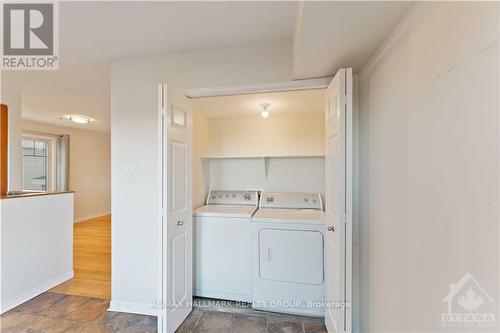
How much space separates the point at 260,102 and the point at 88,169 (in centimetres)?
530

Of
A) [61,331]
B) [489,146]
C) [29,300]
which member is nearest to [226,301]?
[61,331]

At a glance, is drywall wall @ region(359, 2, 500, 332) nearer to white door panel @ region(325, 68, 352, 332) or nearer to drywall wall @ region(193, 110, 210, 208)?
white door panel @ region(325, 68, 352, 332)

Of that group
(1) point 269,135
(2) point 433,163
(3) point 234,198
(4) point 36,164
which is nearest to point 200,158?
(3) point 234,198

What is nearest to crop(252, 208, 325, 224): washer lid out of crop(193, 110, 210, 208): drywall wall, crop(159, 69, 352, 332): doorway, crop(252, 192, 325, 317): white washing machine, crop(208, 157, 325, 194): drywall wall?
crop(252, 192, 325, 317): white washing machine

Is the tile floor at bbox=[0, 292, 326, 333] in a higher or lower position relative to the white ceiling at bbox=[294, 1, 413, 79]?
lower

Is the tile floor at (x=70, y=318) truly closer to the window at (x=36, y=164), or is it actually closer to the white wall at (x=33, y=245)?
the white wall at (x=33, y=245)

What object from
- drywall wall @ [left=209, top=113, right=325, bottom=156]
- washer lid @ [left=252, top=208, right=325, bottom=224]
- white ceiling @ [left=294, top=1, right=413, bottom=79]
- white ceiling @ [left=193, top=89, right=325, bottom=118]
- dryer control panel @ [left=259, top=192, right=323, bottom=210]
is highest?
white ceiling @ [left=193, top=89, right=325, bottom=118]

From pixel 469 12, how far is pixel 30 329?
10.7ft

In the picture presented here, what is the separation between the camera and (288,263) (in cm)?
209

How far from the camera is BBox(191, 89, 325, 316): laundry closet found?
6.82ft

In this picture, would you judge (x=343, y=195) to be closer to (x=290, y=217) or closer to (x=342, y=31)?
(x=290, y=217)

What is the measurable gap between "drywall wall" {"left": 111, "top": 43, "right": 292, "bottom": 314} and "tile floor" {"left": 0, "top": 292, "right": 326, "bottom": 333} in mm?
147

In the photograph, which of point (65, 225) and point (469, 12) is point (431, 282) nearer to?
point (469, 12)

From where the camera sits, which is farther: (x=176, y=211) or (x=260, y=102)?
(x=260, y=102)
